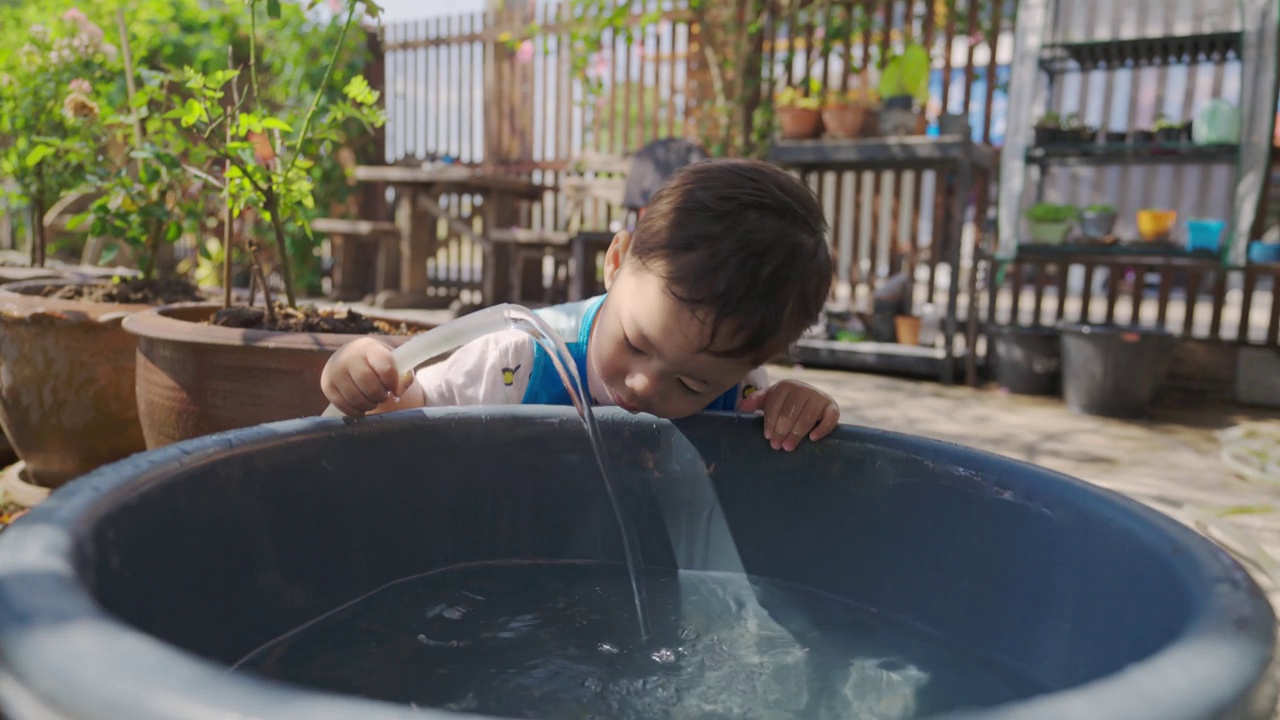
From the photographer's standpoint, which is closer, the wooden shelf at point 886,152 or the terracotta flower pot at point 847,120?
the wooden shelf at point 886,152

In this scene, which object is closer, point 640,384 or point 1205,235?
point 640,384

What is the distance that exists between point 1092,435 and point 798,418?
103 inches

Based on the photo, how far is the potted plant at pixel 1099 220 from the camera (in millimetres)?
4168

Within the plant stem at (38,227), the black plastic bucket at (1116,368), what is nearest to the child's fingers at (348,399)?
the plant stem at (38,227)

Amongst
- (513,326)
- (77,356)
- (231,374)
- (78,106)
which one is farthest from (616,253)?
(78,106)

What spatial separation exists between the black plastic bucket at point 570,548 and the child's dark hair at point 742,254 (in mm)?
189

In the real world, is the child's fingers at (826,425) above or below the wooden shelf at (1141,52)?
below

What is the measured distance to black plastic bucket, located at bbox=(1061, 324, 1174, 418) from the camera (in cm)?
366

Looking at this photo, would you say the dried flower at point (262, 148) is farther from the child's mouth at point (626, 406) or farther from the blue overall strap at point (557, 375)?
the child's mouth at point (626, 406)

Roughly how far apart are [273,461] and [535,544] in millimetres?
424

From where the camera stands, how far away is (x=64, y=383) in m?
1.86

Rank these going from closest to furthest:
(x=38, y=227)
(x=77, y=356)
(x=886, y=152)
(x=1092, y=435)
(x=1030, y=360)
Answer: (x=77, y=356), (x=38, y=227), (x=1092, y=435), (x=1030, y=360), (x=886, y=152)

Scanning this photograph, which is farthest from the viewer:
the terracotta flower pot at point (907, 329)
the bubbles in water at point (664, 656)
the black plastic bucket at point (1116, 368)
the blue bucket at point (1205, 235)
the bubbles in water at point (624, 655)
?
the terracotta flower pot at point (907, 329)

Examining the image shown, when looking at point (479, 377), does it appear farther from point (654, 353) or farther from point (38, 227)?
point (38, 227)
